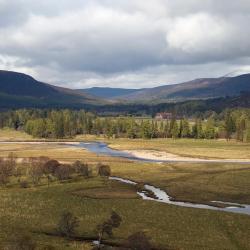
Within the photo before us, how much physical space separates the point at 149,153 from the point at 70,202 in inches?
3878

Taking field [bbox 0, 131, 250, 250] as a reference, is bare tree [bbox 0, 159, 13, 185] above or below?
above

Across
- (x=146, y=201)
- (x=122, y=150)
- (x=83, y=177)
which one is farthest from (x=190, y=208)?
(x=122, y=150)

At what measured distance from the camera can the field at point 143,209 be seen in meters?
60.0

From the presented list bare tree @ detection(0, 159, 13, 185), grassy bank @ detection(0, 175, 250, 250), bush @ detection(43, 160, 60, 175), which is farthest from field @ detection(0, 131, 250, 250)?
bush @ detection(43, 160, 60, 175)

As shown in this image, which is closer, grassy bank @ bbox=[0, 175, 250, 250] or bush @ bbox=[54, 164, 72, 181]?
grassy bank @ bbox=[0, 175, 250, 250]

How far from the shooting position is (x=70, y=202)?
268 ft

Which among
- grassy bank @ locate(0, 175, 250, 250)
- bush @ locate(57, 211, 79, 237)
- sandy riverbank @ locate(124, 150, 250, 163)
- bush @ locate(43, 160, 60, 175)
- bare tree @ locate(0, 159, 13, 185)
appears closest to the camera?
grassy bank @ locate(0, 175, 250, 250)

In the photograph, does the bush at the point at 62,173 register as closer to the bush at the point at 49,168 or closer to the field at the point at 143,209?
the bush at the point at 49,168

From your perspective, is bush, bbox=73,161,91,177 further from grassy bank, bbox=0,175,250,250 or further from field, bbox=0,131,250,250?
grassy bank, bbox=0,175,250,250

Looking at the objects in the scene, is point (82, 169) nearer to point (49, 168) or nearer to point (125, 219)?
point (49, 168)

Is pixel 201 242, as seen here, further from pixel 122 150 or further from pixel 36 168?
pixel 122 150

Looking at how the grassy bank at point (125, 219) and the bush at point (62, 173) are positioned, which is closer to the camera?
the grassy bank at point (125, 219)

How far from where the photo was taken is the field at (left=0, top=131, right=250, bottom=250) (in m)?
60.0

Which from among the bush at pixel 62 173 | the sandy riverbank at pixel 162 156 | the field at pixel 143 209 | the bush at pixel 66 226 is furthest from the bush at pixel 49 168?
the sandy riverbank at pixel 162 156
